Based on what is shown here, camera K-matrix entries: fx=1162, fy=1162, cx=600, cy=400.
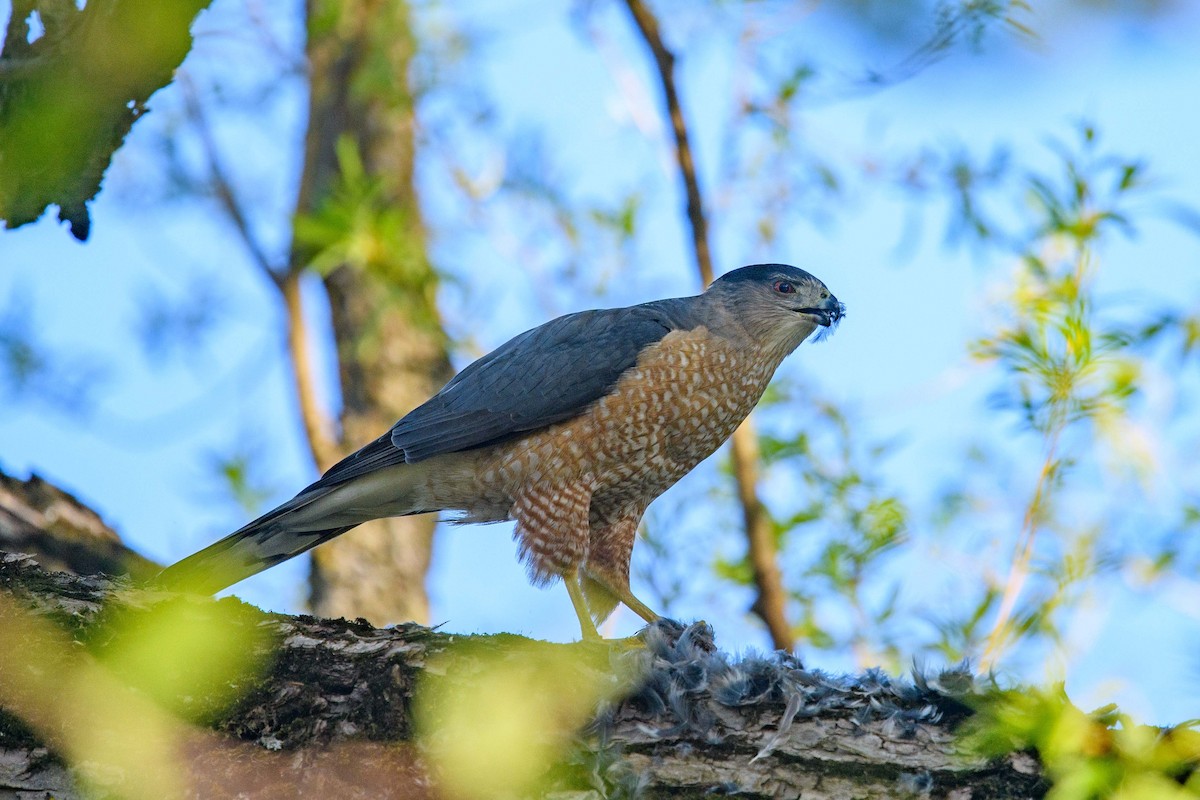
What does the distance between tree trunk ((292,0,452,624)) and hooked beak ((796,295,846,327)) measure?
2552 mm

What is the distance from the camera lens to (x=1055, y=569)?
15.0 feet

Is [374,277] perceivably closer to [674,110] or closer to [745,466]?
[674,110]

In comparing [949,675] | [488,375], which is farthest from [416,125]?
[949,675]

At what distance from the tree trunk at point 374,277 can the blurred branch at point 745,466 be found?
172cm

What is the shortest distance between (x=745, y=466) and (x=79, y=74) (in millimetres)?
3635

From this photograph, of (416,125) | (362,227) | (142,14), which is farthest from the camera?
(416,125)

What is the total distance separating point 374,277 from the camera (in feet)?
22.9

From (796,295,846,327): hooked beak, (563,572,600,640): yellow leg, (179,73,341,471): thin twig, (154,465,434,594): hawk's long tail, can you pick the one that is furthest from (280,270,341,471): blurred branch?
(796,295,846,327): hooked beak

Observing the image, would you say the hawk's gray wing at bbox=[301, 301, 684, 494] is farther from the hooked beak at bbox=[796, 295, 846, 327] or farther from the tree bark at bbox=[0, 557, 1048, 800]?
the tree bark at bbox=[0, 557, 1048, 800]

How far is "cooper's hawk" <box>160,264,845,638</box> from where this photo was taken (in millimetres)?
4867

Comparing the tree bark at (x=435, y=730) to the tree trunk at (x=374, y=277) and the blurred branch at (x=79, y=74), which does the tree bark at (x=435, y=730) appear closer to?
the blurred branch at (x=79, y=74)

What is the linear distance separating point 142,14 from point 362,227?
3.16 metres

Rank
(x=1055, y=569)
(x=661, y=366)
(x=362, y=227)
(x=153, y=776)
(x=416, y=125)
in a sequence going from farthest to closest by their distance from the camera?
(x=416, y=125) → (x=362, y=227) → (x=661, y=366) → (x=1055, y=569) → (x=153, y=776)

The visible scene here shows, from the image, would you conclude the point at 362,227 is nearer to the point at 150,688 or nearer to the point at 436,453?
the point at 436,453
